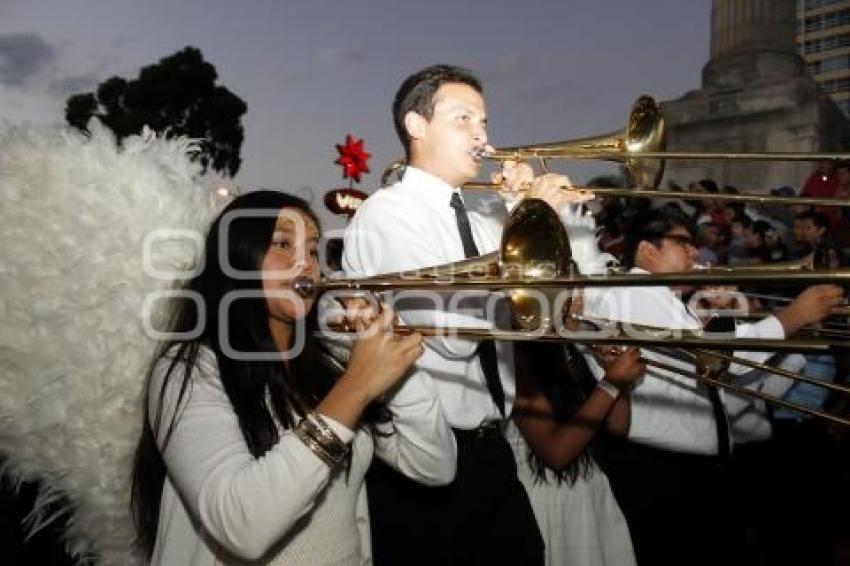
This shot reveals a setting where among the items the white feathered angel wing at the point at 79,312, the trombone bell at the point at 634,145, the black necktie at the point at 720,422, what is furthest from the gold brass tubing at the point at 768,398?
the white feathered angel wing at the point at 79,312

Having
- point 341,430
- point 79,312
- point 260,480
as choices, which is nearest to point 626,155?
point 341,430

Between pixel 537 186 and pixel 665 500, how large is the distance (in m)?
1.54

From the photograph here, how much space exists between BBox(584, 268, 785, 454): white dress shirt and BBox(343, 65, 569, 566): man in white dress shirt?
0.71 meters

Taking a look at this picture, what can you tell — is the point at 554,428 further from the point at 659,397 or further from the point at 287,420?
the point at 287,420

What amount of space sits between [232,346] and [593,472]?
1737 mm

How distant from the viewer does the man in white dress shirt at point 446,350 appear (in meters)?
2.48

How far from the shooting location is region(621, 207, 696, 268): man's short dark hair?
377 centimetres

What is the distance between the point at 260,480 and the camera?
161 cm

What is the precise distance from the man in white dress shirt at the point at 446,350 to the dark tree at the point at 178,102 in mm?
25717

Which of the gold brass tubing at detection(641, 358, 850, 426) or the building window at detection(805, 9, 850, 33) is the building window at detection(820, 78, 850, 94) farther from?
the gold brass tubing at detection(641, 358, 850, 426)

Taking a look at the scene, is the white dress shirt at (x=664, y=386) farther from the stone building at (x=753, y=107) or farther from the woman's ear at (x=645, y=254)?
the stone building at (x=753, y=107)

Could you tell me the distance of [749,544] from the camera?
13.2ft

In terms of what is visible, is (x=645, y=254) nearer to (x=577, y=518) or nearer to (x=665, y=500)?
(x=665, y=500)

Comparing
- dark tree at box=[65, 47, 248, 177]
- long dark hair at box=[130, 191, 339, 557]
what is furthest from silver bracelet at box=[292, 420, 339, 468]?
dark tree at box=[65, 47, 248, 177]
